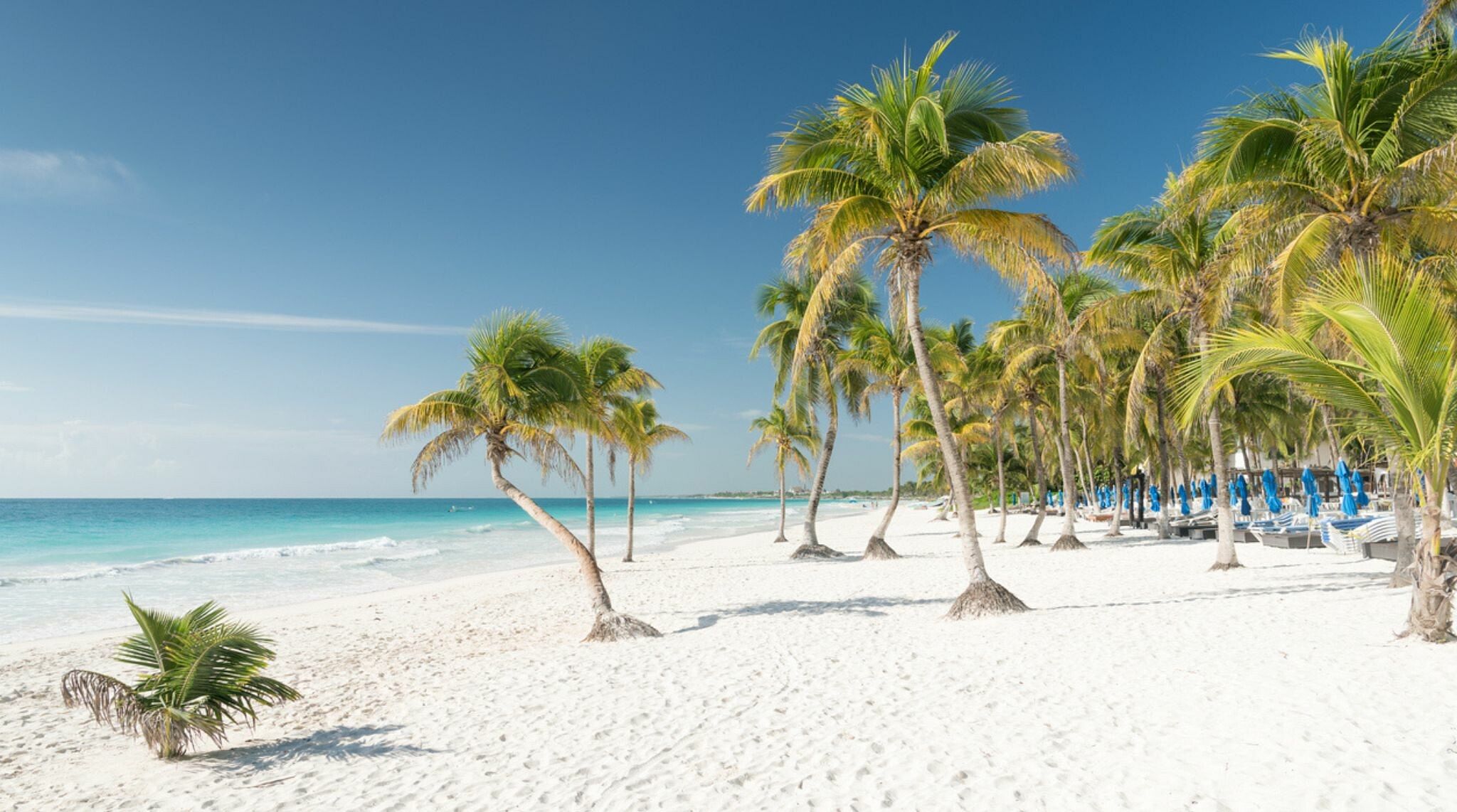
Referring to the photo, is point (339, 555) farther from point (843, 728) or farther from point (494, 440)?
point (843, 728)

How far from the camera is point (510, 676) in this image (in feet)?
23.6

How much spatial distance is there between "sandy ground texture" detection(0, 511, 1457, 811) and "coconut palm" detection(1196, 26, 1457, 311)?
4248 mm

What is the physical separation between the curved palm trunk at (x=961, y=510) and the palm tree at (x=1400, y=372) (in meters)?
3.09

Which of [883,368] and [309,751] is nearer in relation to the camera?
[309,751]

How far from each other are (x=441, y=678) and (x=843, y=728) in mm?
4524

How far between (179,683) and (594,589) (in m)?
4.66

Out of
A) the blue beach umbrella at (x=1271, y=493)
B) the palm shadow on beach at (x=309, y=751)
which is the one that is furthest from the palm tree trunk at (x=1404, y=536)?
the blue beach umbrella at (x=1271, y=493)

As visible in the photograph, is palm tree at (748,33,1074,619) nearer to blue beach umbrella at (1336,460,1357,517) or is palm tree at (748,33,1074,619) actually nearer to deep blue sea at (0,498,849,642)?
deep blue sea at (0,498,849,642)

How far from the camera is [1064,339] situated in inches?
614

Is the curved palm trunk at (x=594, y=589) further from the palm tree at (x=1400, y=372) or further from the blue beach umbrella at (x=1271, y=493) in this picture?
the blue beach umbrella at (x=1271, y=493)

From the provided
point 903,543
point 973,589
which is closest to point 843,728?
point 973,589

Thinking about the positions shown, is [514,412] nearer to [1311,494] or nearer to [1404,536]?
[1404,536]

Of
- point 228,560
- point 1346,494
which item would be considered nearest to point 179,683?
point 1346,494

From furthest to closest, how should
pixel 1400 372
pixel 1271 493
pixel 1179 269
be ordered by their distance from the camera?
pixel 1271 493 < pixel 1179 269 < pixel 1400 372
